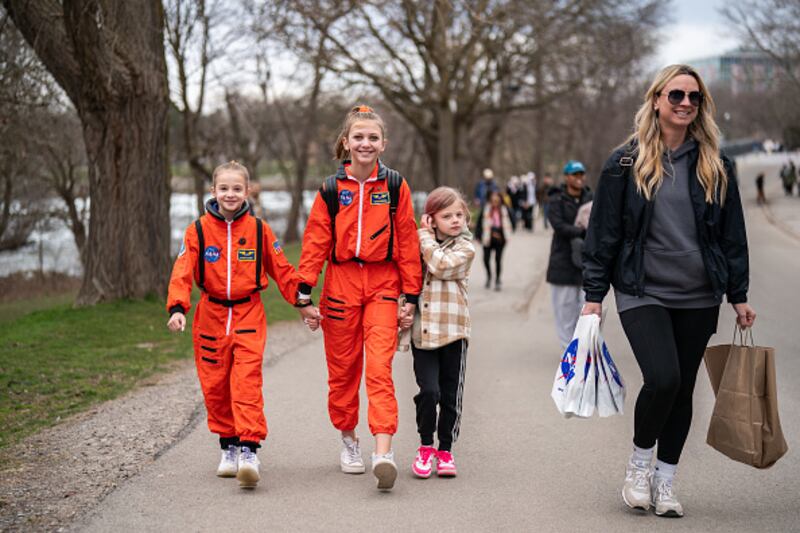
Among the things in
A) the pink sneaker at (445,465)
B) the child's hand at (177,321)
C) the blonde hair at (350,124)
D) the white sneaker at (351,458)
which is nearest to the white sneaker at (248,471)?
the white sneaker at (351,458)

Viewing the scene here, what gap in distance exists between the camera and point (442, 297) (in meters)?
5.42

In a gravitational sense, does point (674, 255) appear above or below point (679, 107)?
below

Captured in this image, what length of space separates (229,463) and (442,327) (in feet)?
4.34

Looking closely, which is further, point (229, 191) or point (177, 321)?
point (229, 191)

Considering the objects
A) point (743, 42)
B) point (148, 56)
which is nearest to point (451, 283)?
point (148, 56)

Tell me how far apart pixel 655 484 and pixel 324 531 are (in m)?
1.53

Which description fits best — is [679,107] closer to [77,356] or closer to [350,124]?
[350,124]

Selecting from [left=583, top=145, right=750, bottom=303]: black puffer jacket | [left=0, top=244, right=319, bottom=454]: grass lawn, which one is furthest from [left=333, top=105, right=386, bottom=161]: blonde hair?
[left=0, top=244, right=319, bottom=454]: grass lawn

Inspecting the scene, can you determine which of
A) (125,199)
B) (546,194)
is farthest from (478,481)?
(125,199)

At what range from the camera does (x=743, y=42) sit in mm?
40500

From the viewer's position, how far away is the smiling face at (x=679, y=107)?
15.0ft

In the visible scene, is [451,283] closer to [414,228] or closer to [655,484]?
[414,228]

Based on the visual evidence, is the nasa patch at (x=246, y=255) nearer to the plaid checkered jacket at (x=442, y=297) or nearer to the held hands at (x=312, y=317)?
the held hands at (x=312, y=317)

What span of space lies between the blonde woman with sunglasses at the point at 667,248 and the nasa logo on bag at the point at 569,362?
0.21 metres
